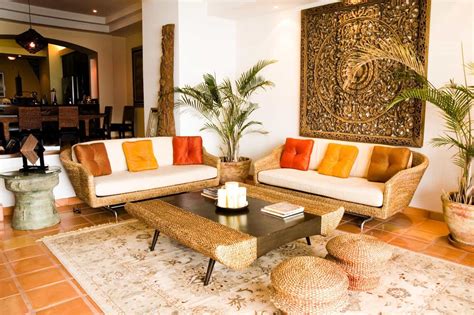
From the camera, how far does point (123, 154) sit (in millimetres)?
4801

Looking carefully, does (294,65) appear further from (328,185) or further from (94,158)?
(94,158)

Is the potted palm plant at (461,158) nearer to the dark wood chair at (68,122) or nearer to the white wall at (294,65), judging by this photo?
the white wall at (294,65)

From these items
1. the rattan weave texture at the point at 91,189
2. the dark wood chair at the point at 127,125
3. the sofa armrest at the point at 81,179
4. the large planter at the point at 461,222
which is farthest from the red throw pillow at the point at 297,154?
the dark wood chair at the point at 127,125

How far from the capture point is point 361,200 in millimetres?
3781

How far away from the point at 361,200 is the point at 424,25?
206cm

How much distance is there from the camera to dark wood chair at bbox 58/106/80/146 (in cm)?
620

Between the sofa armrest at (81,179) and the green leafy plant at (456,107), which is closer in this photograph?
the green leafy plant at (456,107)

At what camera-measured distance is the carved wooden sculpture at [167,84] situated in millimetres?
5809

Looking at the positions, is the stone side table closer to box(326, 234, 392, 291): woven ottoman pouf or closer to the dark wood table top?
the dark wood table top

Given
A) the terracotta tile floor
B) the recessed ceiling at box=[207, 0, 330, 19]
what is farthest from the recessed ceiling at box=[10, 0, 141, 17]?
the terracotta tile floor

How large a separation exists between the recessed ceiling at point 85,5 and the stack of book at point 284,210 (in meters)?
5.79

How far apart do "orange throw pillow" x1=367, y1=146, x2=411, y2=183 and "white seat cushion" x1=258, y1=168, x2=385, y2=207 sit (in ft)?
0.34

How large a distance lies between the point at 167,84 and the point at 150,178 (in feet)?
6.90

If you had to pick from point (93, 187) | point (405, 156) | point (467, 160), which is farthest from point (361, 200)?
point (93, 187)
